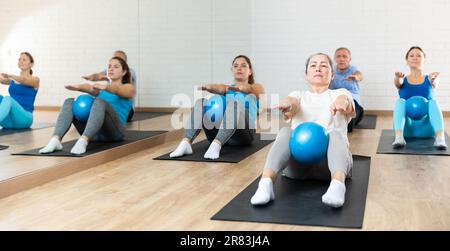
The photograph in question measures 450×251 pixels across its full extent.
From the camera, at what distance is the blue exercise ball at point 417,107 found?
4.95m

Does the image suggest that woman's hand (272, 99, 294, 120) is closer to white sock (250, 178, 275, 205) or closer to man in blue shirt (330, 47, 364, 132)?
white sock (250, 178, 275, 205)

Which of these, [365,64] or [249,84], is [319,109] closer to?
[249,84]

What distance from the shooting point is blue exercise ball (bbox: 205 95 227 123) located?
4387 mm

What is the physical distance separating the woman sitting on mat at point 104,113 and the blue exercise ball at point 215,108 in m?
0.80

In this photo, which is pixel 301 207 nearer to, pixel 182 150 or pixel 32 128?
pixel 182 150

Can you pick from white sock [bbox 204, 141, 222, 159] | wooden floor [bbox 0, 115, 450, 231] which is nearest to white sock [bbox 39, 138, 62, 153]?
wooden floor [bbox 0, 115, 450, 231]

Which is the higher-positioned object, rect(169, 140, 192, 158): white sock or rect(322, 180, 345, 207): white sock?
rect(322, 180, 345, 207): white sock

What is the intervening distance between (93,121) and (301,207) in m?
2.16

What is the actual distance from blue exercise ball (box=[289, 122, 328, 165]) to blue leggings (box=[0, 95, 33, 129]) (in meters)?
1.88

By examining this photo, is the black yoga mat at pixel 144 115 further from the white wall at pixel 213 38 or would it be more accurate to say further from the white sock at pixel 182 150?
the white sock at pixel 182 150

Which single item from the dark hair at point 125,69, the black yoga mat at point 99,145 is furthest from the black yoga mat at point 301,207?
the dark hair at point 125,69

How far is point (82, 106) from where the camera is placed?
4.29 m
